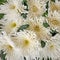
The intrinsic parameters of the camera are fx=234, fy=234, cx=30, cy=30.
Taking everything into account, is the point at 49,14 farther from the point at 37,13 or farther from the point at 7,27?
the point at 7,27

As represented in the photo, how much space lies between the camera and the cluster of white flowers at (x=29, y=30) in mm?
798

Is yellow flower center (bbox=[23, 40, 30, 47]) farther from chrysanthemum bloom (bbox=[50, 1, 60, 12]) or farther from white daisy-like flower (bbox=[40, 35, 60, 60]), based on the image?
chrysanthemum bloom (bbox=[50, 1, 60, 12])

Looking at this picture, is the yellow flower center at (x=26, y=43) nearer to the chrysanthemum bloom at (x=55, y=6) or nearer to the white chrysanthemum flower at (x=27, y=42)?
the white chrysanthemum flower at (x=27, y=42)

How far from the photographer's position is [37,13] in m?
0.84

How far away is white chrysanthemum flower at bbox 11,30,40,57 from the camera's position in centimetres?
79

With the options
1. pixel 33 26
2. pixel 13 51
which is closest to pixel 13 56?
pixel 13 51

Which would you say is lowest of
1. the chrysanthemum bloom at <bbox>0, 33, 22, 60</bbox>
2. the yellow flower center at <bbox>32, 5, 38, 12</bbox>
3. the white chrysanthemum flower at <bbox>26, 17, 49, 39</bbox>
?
the chrysanthemum bloom at <bbox>0, 33, 22, 60</bbox>

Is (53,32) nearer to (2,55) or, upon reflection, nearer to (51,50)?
(51,50)

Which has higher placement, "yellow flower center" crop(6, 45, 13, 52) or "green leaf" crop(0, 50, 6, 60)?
"yellow flower center" crop(6, 45, 13, 52)

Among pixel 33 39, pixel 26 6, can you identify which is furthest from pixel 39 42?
pixel 26 6

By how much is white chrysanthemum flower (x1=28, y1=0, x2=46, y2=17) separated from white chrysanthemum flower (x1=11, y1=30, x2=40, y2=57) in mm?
79

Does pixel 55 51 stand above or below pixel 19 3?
below

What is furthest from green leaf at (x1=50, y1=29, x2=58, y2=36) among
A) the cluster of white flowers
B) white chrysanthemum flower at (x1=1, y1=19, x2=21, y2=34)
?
white chrysanthemum flower at (x1=1, y1=19, x2=21, y2=34)

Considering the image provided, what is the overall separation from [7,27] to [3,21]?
0.03 m
